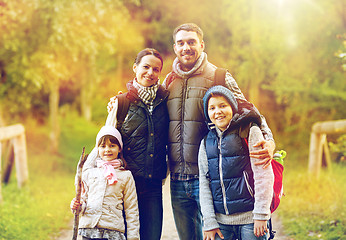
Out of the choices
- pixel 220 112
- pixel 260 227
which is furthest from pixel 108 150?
pixel 260 227

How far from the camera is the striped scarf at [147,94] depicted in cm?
362

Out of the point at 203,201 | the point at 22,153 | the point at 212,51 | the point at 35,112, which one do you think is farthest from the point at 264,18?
the point at 203,201

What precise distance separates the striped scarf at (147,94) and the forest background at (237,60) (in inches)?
118

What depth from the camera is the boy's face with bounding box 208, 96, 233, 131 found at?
10.6ft

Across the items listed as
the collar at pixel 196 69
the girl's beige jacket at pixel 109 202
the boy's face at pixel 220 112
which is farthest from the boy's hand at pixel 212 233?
the collar at pixel 196 69

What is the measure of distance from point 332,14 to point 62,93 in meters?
12.8

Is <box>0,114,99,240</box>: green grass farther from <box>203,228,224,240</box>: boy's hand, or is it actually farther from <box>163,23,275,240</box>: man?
<box>203,228,224,240</box>: boy's hand

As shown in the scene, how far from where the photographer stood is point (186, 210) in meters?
3.66

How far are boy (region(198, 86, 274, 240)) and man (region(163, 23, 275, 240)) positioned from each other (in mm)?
239

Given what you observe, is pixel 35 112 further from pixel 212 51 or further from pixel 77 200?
pixel 77 200

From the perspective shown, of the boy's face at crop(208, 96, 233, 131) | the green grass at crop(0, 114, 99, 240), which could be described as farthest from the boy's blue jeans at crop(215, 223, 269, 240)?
the green grass at crop(0, 114, 99, 240)

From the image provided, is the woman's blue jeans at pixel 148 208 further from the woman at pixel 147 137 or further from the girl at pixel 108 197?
the girl at pixel 108 197

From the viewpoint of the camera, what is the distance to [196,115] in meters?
3.59

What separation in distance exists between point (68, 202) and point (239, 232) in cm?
508
